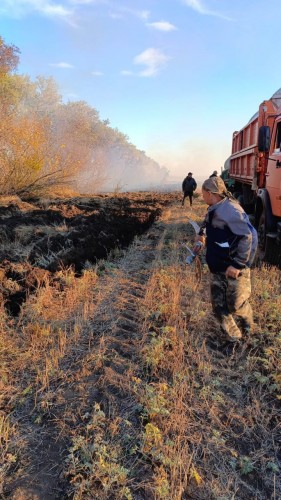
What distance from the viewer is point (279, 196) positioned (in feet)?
18.7

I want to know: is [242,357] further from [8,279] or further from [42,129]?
[42,129]

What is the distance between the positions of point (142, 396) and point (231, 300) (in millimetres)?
1461

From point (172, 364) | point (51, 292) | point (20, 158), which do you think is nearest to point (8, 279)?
point (51, 292)

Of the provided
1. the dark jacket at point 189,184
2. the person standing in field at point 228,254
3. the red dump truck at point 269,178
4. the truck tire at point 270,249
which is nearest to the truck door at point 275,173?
the red dump truck at point 269,178

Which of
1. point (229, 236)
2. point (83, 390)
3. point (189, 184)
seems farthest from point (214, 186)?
point (189, 184)

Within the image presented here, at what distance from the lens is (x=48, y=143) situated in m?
17.8

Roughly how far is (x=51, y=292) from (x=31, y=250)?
8.16ft

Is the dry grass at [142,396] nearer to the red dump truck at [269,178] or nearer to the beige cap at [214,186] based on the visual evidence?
the beige cap at [214,186]

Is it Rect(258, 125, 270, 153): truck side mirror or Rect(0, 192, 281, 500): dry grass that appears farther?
Rect(258, 125, 270, 153): truck side mirror

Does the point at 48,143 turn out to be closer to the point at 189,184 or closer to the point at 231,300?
the point at 189,184

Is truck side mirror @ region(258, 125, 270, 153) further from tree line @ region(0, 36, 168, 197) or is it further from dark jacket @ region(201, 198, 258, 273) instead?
tree line @ region(0, 36, 168, 197)

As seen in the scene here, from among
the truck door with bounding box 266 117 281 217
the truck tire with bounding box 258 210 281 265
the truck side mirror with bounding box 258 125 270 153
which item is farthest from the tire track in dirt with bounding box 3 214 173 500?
the truck side mirror with bounding box 258 125 270 153

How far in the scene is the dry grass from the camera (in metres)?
2.28

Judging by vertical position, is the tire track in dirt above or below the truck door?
below
